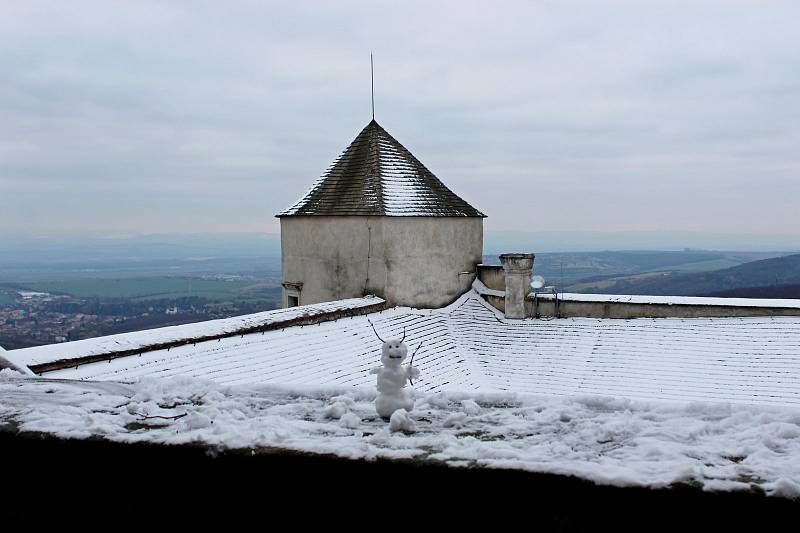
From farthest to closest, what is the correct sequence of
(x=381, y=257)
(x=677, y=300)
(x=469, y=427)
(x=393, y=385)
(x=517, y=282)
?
(x=517, y=282) < (x=381, y=257) < (x=677, y=300) < (x=393, y=385) < (x=469, y=427)

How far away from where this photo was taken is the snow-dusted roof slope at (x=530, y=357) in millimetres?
10383

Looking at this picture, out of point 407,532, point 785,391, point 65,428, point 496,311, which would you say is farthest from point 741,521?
point 496,311

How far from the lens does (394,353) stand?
11.9 ft

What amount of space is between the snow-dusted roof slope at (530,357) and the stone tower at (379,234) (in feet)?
3.23

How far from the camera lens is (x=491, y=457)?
2.53 meters

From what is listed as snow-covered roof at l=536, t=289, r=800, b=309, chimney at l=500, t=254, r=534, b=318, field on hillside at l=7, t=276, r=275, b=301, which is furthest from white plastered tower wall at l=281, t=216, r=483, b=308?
field on hillside at l=7, t=276, r=275, b=301

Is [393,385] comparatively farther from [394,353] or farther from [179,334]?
[179,334]

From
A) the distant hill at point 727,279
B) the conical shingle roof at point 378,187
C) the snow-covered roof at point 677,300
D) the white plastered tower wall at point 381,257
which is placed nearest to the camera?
the snow-covered roof at point 677,300

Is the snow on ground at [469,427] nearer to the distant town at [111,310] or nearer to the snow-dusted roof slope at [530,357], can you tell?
the snow-dusted roof slope at [530,357]

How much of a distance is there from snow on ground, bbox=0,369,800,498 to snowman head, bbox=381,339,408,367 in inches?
10.2

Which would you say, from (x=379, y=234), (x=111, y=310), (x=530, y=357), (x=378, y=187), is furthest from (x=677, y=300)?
(x=111, y=310)

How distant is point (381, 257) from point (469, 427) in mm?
12470

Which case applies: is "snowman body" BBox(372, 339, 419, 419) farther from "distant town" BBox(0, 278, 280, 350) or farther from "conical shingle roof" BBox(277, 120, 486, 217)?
"distant town" BBox(0, 278, 280, 350)

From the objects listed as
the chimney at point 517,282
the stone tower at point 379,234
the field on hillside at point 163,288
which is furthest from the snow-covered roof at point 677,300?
the field on hillside at point 163,288
